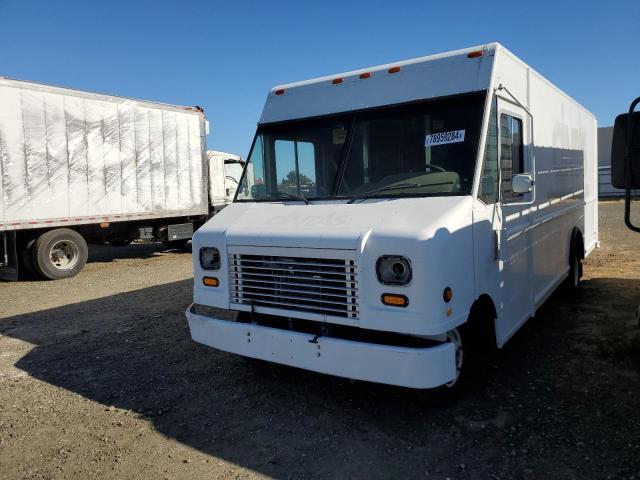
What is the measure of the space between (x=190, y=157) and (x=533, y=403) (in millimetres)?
11243

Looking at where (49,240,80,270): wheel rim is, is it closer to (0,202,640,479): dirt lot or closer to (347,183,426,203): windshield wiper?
(0,202,640,479): dirt lot

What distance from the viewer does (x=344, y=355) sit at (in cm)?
366

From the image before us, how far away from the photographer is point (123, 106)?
11.9 meters

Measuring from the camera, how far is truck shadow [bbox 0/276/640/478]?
352cm

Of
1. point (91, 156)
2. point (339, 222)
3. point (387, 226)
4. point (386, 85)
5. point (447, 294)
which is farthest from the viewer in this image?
point (91, 156)

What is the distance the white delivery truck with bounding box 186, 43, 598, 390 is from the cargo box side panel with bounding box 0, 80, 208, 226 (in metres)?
7.17

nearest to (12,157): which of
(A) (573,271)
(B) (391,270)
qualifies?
(B) (391,270)

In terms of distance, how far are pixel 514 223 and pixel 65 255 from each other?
1000 cm

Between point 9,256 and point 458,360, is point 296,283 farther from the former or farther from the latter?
point 9,256

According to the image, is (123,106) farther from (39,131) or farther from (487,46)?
(487,46)

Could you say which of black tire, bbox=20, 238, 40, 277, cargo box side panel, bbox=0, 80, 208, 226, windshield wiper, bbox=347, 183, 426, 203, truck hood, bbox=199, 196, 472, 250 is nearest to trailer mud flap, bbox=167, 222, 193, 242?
cargo box side panel, bbox=0, 80, 208, 226

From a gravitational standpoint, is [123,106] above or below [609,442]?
above

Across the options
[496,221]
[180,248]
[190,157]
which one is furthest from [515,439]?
[180,248]

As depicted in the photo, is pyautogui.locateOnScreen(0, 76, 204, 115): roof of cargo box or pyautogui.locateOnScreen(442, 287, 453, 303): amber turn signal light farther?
pyautogui.locateOnScreen(0, 76, 204, 115): roof of cargo box
